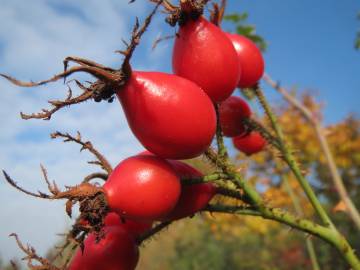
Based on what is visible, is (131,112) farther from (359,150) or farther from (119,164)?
(359,150)

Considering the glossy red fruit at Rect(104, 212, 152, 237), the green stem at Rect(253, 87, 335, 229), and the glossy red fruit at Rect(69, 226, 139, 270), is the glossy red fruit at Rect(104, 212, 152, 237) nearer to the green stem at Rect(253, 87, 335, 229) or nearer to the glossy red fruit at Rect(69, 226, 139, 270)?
the glossy red fruit at Rect(69, 226, 139, 270)

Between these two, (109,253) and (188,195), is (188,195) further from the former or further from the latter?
(109,253)

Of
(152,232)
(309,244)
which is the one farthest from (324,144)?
(152,232)

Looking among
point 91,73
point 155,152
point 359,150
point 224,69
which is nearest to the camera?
point 91,73

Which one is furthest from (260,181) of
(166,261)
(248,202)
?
(248,202)

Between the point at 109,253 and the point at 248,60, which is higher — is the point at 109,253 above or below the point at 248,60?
below

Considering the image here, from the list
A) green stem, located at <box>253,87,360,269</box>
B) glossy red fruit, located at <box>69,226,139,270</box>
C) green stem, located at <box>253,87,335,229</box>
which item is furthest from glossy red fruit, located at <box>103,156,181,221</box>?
green stem, located at <box>253,87,335,229</box>

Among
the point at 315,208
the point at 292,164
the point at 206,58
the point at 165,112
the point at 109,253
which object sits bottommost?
the point at 109,253
